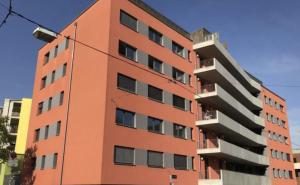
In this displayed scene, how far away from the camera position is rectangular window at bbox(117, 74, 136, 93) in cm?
2562

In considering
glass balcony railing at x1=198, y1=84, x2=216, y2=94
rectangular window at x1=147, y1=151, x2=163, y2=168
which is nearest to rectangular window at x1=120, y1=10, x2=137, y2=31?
rectangular window at x1=147, y1=151, x2=163, y2=168

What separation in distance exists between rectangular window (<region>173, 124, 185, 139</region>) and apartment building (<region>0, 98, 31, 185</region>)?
27.3 meters

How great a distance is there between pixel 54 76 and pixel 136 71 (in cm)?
990

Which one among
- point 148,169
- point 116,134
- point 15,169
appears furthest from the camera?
point 15,169

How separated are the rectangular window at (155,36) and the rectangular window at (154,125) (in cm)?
779

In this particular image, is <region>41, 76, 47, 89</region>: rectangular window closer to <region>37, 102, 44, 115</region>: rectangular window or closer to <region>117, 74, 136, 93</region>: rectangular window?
<region>37, 102, 44, 115</region>: rectangular window

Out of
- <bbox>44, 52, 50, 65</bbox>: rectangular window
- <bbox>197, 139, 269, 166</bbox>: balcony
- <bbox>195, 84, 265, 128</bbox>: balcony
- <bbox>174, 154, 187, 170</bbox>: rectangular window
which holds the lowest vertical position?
<bbox>174, 154, 187, 170</bbox>: rectangular window

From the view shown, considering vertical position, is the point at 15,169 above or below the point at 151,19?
below

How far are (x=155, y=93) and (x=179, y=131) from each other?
15.1 ft

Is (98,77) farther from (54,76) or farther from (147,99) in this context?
(54,76)

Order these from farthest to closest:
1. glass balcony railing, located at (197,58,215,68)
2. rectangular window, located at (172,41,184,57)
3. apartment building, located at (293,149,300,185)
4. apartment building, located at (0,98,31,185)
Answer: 1. apartment building, located at (293,149,300,185)
2. apartment building, located at (0,98,31,185)
3. glass balcony railing, located at (197,58,215,68)
4. rectangular window, located at (172,41,184,57)

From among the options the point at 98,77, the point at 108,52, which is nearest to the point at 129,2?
the point at 108,52

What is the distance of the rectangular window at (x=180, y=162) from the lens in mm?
28609

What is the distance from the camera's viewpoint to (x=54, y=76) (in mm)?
32281
